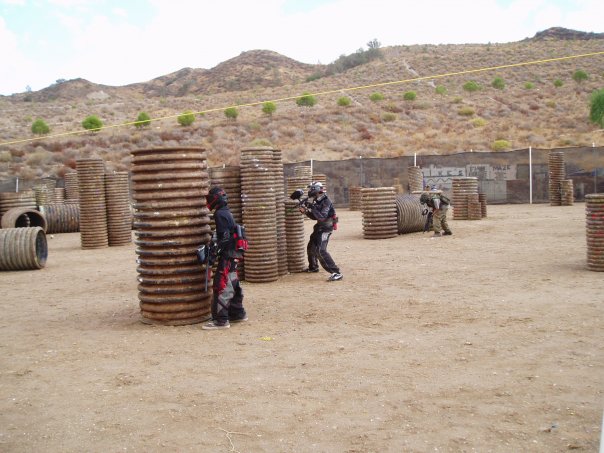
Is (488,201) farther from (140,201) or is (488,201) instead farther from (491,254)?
(140,201)

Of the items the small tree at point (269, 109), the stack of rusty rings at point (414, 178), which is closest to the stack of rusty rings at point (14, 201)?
the stack of rusty rings at point (414, 178)

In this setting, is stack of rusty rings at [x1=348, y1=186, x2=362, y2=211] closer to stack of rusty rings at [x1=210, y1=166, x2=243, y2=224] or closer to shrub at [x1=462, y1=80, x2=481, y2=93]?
stack of rusty rings at [x1=210, y1=166, x2=243, y2=224]

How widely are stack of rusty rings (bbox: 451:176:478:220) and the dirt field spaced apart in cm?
1116

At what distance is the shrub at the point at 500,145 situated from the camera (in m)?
43.4

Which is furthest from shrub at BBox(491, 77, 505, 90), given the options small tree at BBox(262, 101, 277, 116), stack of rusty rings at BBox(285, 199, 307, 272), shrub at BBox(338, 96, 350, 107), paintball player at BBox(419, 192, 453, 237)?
stack of rusty rings at BBox(285, 199, 307, 272)

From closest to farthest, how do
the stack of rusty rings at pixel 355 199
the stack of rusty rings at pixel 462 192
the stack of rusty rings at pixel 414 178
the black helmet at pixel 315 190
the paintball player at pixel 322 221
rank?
the paintball player at pixel 322 221
the black helmet at pixel 315 190
the stack of rusty rings at pixel 462 192
the stack of rusty rings at pixel 414 178
the stack of rusty rings at pixel 355 199

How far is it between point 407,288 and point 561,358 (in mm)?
4217

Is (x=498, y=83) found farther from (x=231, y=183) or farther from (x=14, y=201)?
(x=231, y=183)

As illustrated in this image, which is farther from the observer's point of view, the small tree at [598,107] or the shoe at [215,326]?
the small tree at [598,107]

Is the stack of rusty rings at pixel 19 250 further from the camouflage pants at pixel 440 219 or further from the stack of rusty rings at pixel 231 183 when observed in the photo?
the camouflage pants at pixel 440 219

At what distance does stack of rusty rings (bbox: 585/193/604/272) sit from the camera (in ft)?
34.0

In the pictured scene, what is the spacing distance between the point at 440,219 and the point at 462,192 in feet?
17.7

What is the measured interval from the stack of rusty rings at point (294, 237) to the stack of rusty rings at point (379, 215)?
225 inches

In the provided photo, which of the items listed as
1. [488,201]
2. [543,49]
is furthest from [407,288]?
[543,49]
